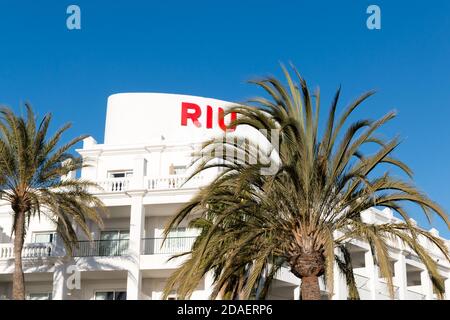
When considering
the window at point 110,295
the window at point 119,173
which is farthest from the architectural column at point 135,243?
the window at point 119,173

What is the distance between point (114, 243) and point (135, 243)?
1765 mm

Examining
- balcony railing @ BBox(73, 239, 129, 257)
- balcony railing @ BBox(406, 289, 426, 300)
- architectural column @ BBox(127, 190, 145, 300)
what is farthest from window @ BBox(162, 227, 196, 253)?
balcony railing @ BBox(406, 289, 426, 300)

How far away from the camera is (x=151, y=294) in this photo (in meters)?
34.1

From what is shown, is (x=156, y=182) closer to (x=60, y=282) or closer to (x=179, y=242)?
(x=179, y=242)

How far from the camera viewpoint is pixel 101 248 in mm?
33969

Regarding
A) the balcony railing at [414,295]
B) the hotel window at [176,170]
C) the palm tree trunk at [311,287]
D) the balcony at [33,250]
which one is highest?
the hotel window at [176,170]

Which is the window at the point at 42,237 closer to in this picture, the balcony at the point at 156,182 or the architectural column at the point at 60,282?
the architectural column at the point at 60,282

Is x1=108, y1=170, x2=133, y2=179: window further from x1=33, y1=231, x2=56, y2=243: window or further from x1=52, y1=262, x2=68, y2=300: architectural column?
x1=52, y1=262, x2=68, y2=300: architectural column

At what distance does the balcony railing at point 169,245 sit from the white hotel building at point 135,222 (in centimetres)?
5

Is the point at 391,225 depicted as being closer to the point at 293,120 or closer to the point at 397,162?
the point at 397,162

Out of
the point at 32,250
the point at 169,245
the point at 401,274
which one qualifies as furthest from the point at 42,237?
the point at 401,274

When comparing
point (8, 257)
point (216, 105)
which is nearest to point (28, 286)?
point (8, 257)

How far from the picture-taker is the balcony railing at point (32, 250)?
3297cm
